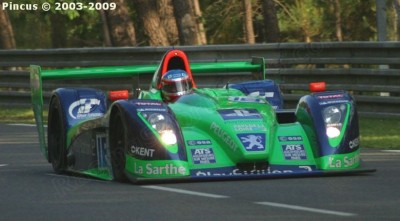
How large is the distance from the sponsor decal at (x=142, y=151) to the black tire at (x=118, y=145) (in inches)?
6.7

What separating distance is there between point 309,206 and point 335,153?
212 cm

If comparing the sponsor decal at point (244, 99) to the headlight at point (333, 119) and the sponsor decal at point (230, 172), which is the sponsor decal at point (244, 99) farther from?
the sponsor decal at point (230, 172)

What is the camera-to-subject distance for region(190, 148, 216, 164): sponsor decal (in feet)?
34.1

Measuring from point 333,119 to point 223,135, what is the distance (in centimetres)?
109

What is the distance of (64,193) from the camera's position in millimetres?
9938

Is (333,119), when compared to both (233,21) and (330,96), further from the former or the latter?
(233,21)

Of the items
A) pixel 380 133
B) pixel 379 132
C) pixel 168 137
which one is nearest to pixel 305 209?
pixel 168 137

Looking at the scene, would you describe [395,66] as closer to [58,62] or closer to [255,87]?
[255,87]

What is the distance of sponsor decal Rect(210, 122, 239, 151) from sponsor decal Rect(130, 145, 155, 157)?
61cm

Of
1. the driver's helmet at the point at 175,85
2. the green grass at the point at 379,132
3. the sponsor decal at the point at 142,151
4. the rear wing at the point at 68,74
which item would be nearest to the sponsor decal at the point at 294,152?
the sponsor decal at the point at 142,151

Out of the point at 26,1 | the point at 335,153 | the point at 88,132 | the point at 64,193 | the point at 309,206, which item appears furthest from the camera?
the point at 26,1

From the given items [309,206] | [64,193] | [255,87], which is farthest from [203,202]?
[255,87]

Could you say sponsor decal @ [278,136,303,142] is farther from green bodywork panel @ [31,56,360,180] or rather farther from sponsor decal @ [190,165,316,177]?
sponsor decal @ [190,165,316,177]

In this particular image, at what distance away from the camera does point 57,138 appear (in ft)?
42.1
